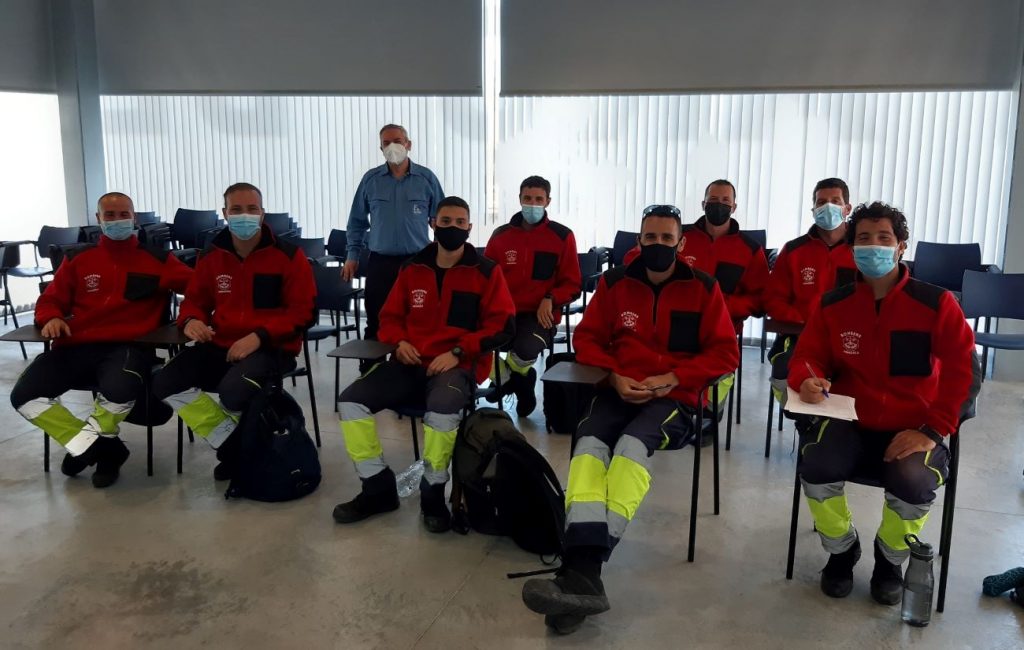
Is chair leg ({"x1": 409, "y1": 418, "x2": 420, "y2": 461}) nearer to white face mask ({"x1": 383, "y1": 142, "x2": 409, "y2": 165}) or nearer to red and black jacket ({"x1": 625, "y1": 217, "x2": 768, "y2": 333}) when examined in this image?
red and black jacket ({"x1": 625, "y1": 217, "x2": 768, "y2": 333})

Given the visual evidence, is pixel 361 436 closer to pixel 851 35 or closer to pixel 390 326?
pixel 390 326

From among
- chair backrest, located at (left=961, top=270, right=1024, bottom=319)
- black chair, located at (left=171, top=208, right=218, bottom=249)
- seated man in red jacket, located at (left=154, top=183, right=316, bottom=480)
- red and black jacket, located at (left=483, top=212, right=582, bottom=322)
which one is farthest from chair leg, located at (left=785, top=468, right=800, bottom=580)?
black chair, located at (left=171, top=208, right=218, bottom=249)

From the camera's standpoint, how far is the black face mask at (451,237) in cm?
381

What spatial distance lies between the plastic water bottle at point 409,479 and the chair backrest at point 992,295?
3537mm

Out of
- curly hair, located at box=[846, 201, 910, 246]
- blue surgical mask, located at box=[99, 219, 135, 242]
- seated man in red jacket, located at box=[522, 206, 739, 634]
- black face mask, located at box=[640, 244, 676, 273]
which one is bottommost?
seated man in red jacket, located at box=[522, 206, 739, 634]

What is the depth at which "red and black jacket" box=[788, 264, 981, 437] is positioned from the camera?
108 inches

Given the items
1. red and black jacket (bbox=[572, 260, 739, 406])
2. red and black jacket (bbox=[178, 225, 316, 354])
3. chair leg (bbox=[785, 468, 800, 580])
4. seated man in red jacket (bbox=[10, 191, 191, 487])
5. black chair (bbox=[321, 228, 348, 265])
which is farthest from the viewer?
black chair (bbox=[321, 228, 348, 265])

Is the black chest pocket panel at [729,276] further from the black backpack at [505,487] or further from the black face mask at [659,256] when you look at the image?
the black backpack at [505,487]

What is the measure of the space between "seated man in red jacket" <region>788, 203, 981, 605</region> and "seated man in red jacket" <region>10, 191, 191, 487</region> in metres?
3.00

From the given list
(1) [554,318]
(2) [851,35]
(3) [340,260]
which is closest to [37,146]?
(3) [340,260]

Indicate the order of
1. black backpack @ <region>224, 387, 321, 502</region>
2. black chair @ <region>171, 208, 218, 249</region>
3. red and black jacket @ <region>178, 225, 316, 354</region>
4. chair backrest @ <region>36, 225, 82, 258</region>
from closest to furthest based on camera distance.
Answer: black backpack @ <region>224, 387, 321, 502</region>
red and black jacket @ <region>178, 225, 316, 354</region>
chair backrest @ <region>36, 225, 82, 258</region>
black chair @ <region>171, 208, 218, 249</region>

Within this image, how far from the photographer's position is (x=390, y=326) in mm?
3818

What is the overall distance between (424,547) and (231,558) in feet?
2.39

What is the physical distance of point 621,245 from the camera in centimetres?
648
